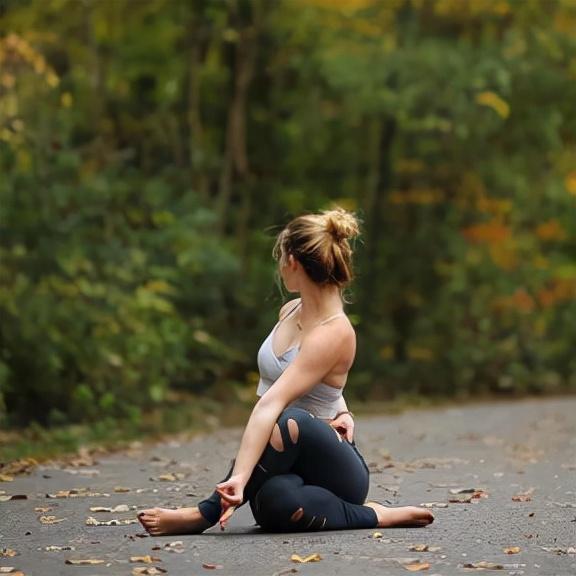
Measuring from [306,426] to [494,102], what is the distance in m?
12.5

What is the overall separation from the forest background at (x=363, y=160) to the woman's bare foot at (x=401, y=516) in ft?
29.2

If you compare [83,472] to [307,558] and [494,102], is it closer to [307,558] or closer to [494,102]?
[307,558]

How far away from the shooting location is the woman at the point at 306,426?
7.05m

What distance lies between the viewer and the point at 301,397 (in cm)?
736

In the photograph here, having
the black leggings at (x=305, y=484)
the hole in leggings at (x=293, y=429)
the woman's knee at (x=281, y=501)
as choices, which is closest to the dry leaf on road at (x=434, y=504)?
the black leggings at (x=305, y=484)

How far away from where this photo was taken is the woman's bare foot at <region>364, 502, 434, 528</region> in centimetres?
735

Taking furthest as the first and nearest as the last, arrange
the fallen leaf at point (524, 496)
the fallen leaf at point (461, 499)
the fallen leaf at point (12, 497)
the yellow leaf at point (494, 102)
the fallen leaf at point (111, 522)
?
the yellow leaf at point (494, 102), the fallen leaf at point (12, 497), the fallen leaf at point (524, 496), the fallen leaf at point (461, 499), the fallen leaf at point (111, 522)

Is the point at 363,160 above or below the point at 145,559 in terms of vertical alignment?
above

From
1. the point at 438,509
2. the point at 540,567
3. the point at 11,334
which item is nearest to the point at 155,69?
the point at 11,334

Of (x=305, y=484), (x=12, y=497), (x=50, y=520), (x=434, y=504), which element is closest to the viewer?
(x=305, y=484)

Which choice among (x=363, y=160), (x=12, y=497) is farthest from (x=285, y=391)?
(x=363, y=160)

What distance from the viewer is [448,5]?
2061cm

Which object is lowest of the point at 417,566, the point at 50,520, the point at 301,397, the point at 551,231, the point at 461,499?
the point at 461,499

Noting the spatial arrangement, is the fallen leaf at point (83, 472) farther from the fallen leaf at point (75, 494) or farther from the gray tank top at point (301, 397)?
the gray tank top at point (301, 397)
